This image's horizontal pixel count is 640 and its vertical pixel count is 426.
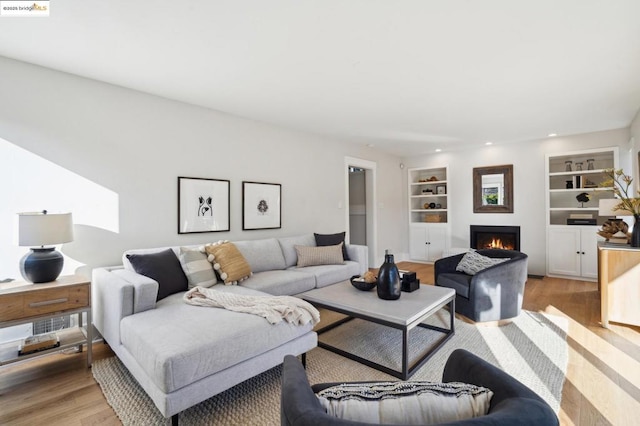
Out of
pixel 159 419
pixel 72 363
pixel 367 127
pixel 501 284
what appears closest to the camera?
pixel 159 419

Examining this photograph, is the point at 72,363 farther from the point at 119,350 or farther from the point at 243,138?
the point at 243,138

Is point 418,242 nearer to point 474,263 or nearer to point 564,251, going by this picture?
point 564,251

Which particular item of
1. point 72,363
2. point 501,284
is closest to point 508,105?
point 501,284

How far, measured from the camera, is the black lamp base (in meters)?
2.24

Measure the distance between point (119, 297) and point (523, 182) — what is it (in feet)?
20.5

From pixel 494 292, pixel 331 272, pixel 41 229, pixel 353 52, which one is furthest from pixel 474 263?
pixel 41 229

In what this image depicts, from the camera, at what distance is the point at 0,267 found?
2.43m

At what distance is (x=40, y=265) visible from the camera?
2258 millimetres

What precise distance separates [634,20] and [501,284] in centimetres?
221

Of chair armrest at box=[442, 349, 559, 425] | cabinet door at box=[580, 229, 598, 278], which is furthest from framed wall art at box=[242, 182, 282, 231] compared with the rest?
cabinet door at box=[580, 229, 598, 278]

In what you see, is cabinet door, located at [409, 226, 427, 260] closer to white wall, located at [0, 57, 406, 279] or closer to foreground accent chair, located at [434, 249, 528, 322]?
foreground accent chair, located at [434, 249, 528, 322]

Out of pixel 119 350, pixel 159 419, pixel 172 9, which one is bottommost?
pixel 159 419

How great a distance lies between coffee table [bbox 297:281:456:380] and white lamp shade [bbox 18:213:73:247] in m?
1.94

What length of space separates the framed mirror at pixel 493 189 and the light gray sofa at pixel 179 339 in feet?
16.7
